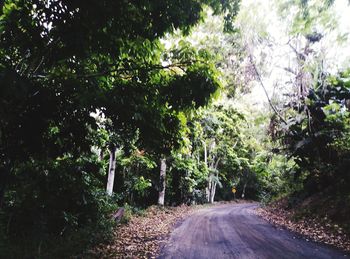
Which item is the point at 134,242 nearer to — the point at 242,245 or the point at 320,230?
the point at 242,245

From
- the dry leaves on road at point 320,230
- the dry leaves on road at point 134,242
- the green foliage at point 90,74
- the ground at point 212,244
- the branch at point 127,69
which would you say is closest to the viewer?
the green foliage at point 90,74

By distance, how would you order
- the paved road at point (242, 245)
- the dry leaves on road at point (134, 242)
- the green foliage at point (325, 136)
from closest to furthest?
the paved road at point (242, 245) < the dry leaves on road at point (134, 242) < the green foliage at point (325, 136)

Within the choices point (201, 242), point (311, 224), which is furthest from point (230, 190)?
point (201, 242)

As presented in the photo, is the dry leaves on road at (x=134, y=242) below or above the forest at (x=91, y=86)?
below

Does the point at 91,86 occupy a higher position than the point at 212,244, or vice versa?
the point at 91,86

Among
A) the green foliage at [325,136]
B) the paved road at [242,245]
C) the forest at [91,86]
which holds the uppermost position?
the green foliage at [325,136]

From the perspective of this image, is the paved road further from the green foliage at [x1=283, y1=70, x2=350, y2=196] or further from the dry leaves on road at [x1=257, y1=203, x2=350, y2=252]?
the green foliage at [x1=283, y1=70, x2=350, y2=196]

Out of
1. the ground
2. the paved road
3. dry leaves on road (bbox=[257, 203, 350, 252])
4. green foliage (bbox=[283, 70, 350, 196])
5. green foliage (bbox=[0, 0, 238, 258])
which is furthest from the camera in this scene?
green foliage (bbox=[283, 70, 350, 196])

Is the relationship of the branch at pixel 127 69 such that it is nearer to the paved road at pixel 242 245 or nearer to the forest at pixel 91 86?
the forest at pixel 91 86

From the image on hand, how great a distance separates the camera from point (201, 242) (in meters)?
9.68

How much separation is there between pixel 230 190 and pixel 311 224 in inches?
1472

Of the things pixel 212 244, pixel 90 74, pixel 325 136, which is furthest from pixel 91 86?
pixel 325 136

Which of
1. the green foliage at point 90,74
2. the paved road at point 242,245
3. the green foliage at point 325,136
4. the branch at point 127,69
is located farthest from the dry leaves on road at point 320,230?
the branch at point 127,69

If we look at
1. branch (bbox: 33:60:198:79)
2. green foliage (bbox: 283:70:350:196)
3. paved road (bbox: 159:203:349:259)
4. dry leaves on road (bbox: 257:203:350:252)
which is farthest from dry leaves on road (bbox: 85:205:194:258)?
green foliage (bbox: 283:70:350:196)
